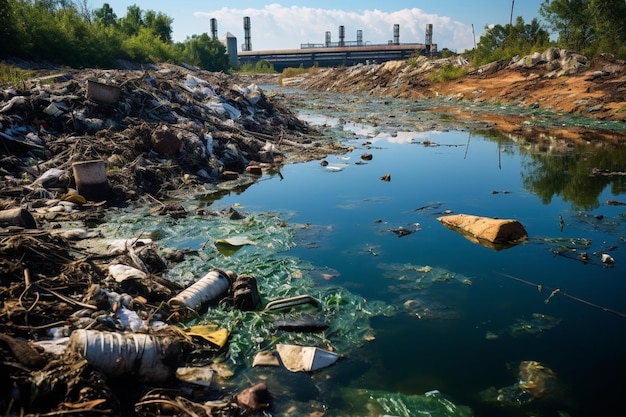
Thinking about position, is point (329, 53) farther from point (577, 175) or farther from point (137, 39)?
point (577, 175)

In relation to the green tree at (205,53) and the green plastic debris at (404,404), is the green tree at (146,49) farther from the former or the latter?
the green plastic debris at (404,404)

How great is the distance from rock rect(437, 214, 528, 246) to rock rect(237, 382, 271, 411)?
3358mm

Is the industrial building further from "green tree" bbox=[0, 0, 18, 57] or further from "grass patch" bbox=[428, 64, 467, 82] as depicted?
"green tree" bbox=[0, 0, 18, 57]

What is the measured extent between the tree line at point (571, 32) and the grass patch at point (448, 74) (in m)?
1.44

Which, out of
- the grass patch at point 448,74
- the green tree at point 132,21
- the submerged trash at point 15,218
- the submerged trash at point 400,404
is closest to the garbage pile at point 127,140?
the submerged trash at point 15,218

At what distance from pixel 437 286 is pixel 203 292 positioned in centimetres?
206

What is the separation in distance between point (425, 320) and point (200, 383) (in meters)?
1.78

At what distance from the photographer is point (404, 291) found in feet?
13.0

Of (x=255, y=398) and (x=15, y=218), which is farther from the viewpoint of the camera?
(x=15, y=218)

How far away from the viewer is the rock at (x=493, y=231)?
5.01m

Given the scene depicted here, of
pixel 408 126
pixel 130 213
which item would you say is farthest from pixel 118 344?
pixel 408 126

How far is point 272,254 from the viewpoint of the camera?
471 centimetres

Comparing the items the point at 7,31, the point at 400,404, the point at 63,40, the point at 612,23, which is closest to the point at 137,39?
the point at 63,40

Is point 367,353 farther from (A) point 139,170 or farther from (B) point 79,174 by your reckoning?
(A) point 139,170
